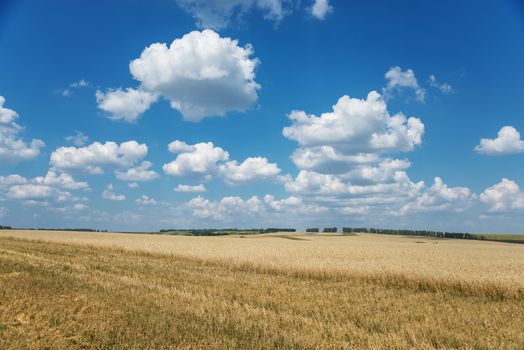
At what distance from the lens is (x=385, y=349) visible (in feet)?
25.8

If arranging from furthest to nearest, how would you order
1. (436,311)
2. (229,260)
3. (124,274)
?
(229,260) < (124,274) < (436,311)

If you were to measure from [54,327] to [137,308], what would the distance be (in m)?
2.29

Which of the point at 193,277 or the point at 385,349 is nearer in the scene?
the point at 385,349

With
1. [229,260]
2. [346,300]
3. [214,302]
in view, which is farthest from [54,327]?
[229,260]

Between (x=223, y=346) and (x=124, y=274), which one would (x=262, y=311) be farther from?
(x=124, y=274)

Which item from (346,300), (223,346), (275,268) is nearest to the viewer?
(223,346)

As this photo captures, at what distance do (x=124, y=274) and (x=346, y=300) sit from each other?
10.8 meters

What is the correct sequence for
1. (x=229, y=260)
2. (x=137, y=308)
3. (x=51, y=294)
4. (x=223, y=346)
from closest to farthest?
(x=223, y=346) → (x=137, y=308) → (x=51, y=294) → (x=229, y=260)

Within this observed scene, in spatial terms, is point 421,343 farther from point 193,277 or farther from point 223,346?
point 193,277

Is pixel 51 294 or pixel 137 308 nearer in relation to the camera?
pixel 137 308

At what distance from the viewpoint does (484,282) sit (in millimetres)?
17000

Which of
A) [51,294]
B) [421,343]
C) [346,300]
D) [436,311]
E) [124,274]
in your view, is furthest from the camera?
[124,274]

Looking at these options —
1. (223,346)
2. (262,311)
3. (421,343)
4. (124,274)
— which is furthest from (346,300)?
(124,274)

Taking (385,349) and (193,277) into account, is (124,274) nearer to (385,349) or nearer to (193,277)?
(193,277)
